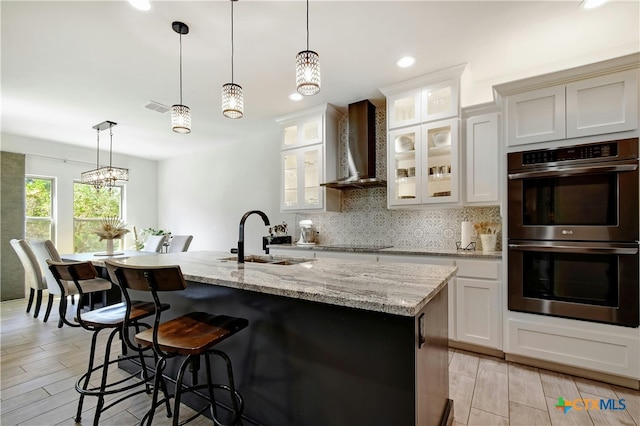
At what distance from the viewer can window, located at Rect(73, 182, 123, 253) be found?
18.0ft

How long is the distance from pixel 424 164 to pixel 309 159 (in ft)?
4.98

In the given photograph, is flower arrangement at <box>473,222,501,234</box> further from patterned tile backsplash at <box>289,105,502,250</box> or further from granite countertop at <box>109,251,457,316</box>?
granite countertop at <box>109,251,457,316</box>

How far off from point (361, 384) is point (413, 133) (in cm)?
260

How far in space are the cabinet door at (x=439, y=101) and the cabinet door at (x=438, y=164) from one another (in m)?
0.08

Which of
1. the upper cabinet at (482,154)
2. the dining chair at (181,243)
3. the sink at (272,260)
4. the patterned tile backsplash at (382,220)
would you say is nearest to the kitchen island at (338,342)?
the sink at (272,260)

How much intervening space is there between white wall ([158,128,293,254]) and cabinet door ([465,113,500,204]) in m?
2.64

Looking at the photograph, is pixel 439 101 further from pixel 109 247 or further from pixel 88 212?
pixel 88 212

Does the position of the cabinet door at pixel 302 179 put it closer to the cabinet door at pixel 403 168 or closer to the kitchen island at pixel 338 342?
the cabinet door at pixel 403 168

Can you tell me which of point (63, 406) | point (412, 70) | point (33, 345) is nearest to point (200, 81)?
point (412, 70)

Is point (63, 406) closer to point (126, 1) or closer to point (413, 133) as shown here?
point (126, 1)

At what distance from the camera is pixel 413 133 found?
314 cm

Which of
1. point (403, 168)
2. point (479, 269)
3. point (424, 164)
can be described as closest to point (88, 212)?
point (403, 168)

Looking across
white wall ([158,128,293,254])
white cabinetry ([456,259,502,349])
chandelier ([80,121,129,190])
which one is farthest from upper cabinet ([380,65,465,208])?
chandelier ([80,121,129,190])

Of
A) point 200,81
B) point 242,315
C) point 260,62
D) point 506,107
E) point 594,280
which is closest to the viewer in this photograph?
point 242,315
